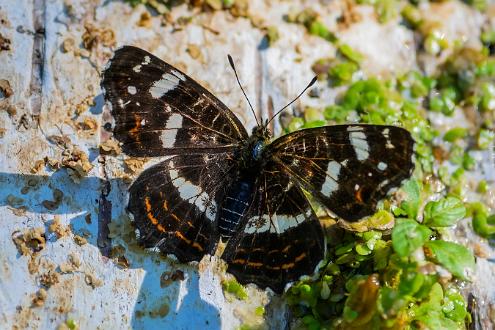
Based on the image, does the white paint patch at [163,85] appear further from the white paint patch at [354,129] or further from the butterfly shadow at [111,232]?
the white paint patch at [354,129]

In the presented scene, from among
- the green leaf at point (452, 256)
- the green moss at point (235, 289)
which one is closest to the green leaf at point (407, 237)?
the green leaf at point (452, 256)

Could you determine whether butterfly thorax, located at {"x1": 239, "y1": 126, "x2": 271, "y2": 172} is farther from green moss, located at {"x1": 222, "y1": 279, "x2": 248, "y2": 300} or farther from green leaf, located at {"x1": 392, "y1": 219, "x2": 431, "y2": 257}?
green leaf, located at {"x1": 392, "y1": 219, "x2": 431, "y2": 257}

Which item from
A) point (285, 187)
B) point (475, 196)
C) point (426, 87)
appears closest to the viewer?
point (285, 187)

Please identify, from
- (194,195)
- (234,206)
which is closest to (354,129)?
(234,206)

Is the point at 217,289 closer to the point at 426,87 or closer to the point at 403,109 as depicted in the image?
the point at 403,109

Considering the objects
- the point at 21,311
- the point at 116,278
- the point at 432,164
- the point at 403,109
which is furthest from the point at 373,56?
the point at 21,311

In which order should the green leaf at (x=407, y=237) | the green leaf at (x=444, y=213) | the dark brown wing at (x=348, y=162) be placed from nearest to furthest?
1. the green leaf at (x=407, y=237)
2. the dark brown wing at (x=348, y=162)
3. the green leaf at (x=444, y=213)

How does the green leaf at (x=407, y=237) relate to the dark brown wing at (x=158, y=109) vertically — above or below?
below
